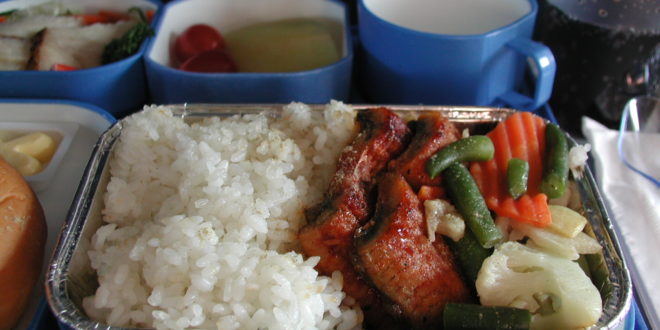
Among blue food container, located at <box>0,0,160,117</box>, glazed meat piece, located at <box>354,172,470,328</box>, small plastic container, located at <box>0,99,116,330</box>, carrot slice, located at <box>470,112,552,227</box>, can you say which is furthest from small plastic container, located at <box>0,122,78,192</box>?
carrot slice, located at <box>470,112,552,227</box>

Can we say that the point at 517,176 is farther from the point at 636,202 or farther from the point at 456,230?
the point at 636,202

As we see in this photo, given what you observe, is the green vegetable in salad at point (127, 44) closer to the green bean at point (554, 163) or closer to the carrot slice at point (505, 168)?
the carrot slice at point (505, 168)

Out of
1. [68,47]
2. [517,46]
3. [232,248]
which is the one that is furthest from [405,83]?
[68,47]

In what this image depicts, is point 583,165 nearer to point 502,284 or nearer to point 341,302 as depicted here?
point 502,284

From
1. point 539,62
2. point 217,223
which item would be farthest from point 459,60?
point 217,223

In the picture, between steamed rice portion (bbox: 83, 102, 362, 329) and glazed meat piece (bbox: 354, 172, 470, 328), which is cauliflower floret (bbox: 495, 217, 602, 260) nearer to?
glazed meat piece (bbox: 354, 172, 470, 328)

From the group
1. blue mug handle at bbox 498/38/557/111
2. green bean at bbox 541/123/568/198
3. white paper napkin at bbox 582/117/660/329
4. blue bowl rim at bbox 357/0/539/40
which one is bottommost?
white paper napkin at bbox 582/117/660/329
